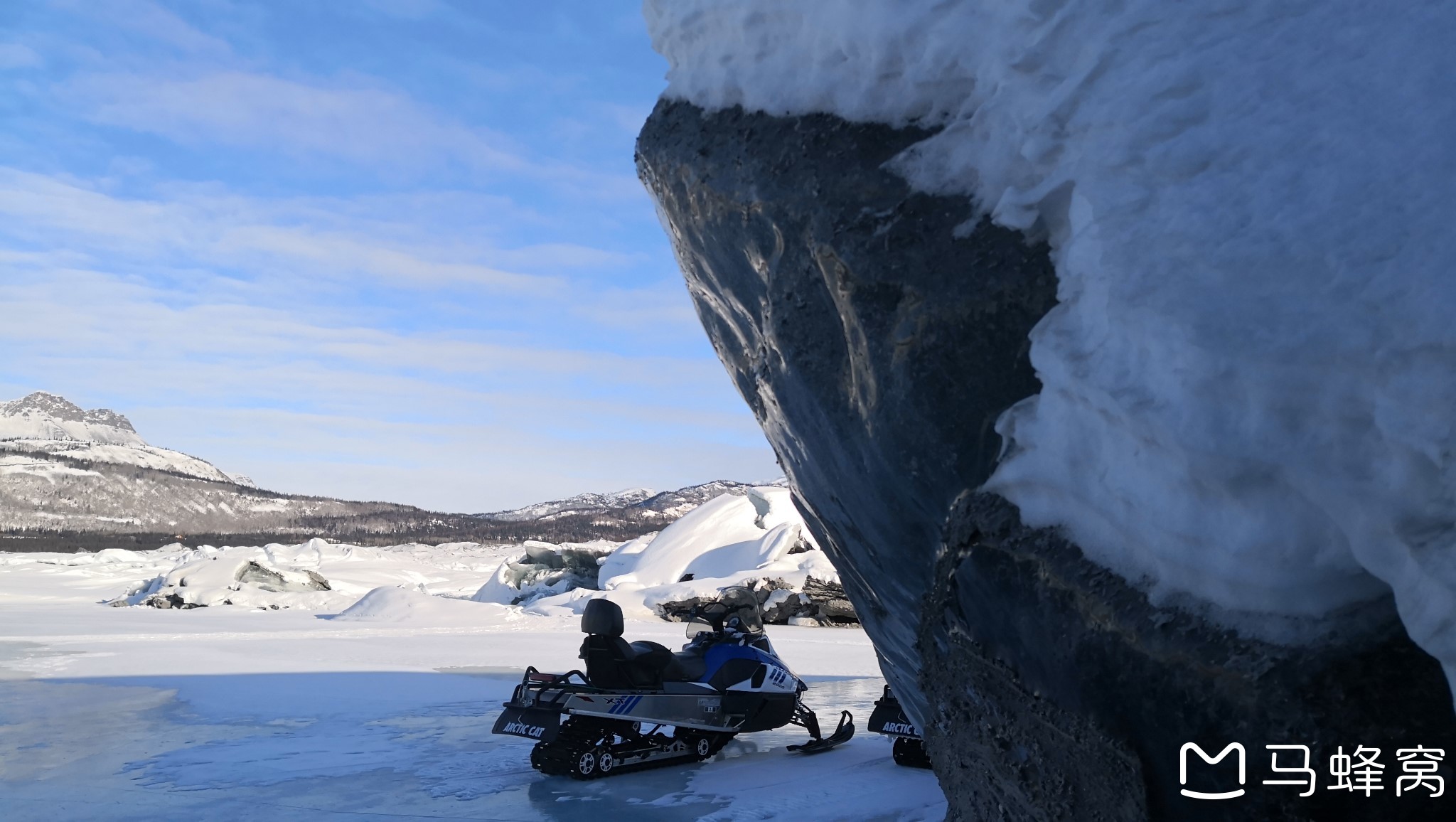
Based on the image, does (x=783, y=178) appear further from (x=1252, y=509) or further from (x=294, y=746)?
(x=294, y=746)

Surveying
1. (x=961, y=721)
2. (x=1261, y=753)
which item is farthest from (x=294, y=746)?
(x=1261, y=753)

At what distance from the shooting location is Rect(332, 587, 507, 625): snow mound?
16.3 meters

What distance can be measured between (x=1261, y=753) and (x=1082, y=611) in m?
0.39

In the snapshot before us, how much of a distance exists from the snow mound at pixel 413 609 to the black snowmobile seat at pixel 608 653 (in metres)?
10.9

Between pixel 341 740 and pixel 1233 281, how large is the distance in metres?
6.22

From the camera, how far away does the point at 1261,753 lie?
167 centimetres

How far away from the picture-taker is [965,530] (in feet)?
7.48

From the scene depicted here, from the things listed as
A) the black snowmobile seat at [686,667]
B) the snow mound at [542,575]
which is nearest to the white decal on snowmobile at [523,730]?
the black snowmobile seat at [686,667]

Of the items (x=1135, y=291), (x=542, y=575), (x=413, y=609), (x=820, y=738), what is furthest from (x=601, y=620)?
(x=542, y=575)

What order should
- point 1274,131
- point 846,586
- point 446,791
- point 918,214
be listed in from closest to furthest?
point 1274,131 < point 918,214 < point 846,586 < point 446,791

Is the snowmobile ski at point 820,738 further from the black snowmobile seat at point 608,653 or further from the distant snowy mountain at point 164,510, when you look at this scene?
the distant snowy mountain at point 164,510

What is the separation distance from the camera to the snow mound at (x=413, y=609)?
16.3 metres

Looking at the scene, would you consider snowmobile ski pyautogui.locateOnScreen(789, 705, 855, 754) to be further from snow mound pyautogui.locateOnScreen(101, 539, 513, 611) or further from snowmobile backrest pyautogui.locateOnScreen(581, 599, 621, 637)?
snow mound pyautogui.locateOnScreen(101, 539, 513, 611)

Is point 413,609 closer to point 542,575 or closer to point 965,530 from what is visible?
point 542,575
